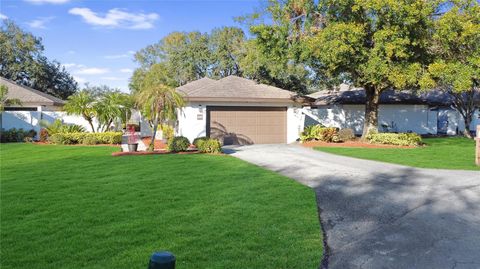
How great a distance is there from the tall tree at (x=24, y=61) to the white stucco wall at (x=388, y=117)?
2993 centimetres

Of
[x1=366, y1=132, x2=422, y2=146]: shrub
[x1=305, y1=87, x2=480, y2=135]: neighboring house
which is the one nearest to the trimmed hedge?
[x1=305, y1=87, x2=480, y2=135]: neighboring house

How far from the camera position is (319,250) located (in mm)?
5395

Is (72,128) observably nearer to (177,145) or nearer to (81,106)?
(81,106)

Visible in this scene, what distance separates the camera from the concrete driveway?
5.25 meters

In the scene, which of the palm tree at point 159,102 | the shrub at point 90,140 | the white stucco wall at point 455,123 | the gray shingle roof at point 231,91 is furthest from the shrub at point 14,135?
the white stucco wall at point 455,123

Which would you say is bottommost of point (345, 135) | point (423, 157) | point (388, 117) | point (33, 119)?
point (423, 157)

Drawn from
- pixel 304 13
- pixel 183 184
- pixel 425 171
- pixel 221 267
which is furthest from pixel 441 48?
pixel 221 267

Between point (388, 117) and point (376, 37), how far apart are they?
13024mm

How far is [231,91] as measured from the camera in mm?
23297

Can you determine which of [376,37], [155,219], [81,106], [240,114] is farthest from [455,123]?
[155,219]

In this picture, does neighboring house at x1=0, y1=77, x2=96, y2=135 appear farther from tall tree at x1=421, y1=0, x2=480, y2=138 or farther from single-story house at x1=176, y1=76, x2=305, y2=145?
tall tree at x1=421, y1=0, x2=480, y2=138

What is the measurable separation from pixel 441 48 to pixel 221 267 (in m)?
18.7

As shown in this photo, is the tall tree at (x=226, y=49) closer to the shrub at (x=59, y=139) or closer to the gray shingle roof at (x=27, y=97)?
the gray shingle roof at (x=27, y=97)

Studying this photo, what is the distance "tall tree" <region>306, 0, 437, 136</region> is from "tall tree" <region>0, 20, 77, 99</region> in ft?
109
